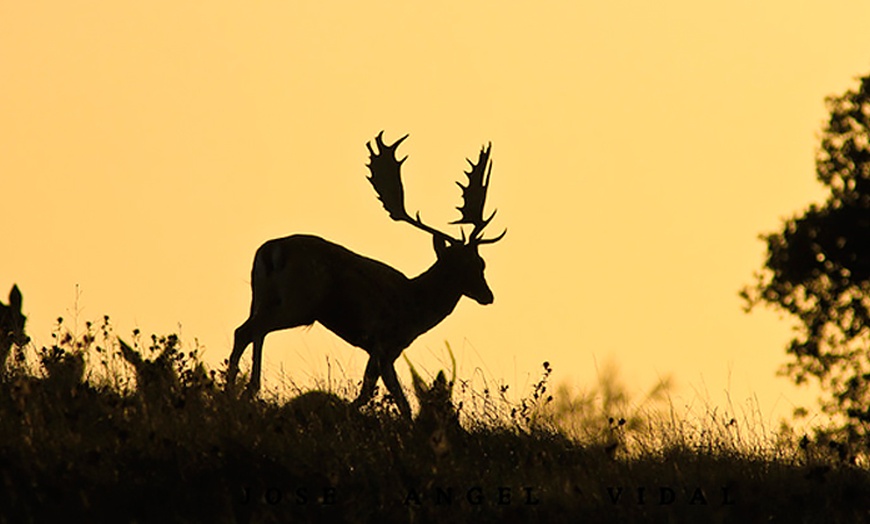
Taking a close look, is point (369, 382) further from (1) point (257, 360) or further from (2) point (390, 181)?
(2) point (390, 181)

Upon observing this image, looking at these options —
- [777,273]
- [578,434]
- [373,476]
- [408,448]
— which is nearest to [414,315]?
[578,434]

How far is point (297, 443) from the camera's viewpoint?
38.3 feet

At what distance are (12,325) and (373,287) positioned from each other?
10.5 ft

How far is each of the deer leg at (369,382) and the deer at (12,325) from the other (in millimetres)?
2555

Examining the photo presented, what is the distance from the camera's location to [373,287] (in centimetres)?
1602

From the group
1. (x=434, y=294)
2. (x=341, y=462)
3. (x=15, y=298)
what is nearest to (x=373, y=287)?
(x=434, y=294)

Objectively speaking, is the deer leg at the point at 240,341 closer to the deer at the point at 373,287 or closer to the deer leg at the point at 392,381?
the deer at the point at 373,287

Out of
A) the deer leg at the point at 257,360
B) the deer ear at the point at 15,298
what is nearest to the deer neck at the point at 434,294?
the deer leg at the point at 257,360

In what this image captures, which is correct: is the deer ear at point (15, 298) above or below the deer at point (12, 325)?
above

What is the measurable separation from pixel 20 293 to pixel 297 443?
402cm

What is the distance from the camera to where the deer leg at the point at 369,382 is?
14047mm

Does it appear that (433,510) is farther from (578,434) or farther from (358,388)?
(358,388)

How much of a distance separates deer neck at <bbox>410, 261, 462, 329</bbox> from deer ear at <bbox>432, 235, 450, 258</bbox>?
12 centimetres

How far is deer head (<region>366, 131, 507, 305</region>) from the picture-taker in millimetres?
16781
